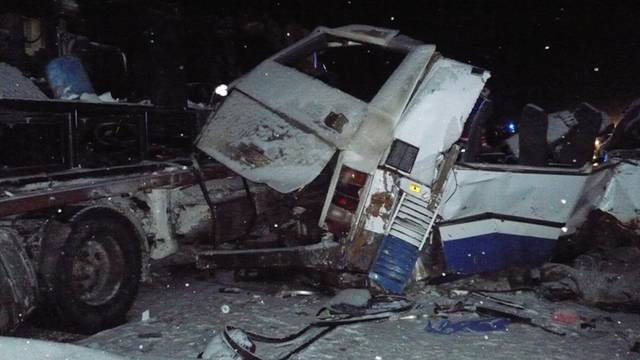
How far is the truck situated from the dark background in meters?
1.15

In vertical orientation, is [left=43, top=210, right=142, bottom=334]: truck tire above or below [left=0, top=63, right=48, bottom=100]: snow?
below

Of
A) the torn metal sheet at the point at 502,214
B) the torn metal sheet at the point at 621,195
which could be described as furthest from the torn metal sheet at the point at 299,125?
the torn metal sheet at the point at 621,195

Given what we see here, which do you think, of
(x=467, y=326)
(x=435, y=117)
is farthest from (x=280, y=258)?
(x=435, y=117)

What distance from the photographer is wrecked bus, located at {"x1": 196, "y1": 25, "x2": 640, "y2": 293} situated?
4098 mm

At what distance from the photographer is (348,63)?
511cm

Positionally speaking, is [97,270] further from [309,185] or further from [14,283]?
[309,185]

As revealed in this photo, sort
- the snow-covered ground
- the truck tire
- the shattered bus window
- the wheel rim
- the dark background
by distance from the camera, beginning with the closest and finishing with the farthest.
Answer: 1. the snow-covered ground
2. the truck tire
3. the wheel rim
4. the shattered bus window
5. the dark background

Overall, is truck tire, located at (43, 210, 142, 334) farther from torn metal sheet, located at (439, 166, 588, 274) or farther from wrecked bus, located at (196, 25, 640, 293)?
torn metal sheet, located at (439, 166, 588, 274)

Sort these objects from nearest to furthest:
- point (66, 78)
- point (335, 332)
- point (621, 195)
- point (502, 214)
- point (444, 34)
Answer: point (335, 332) → point (66, 78) → point (502, 214) → point (621, 195) → point (444, 34)

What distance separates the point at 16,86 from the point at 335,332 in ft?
8.94

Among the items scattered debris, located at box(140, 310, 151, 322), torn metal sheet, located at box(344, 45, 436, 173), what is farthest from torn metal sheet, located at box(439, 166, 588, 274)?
scattered debris, located at box(140, 310, 151, 322)

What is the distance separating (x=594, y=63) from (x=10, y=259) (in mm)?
25185

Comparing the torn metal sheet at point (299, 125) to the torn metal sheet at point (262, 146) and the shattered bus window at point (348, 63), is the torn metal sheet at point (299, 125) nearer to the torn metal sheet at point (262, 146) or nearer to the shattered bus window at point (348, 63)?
the torn metal sheet at point (262, 146)

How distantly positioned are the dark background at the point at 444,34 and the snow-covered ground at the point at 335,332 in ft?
7.13
